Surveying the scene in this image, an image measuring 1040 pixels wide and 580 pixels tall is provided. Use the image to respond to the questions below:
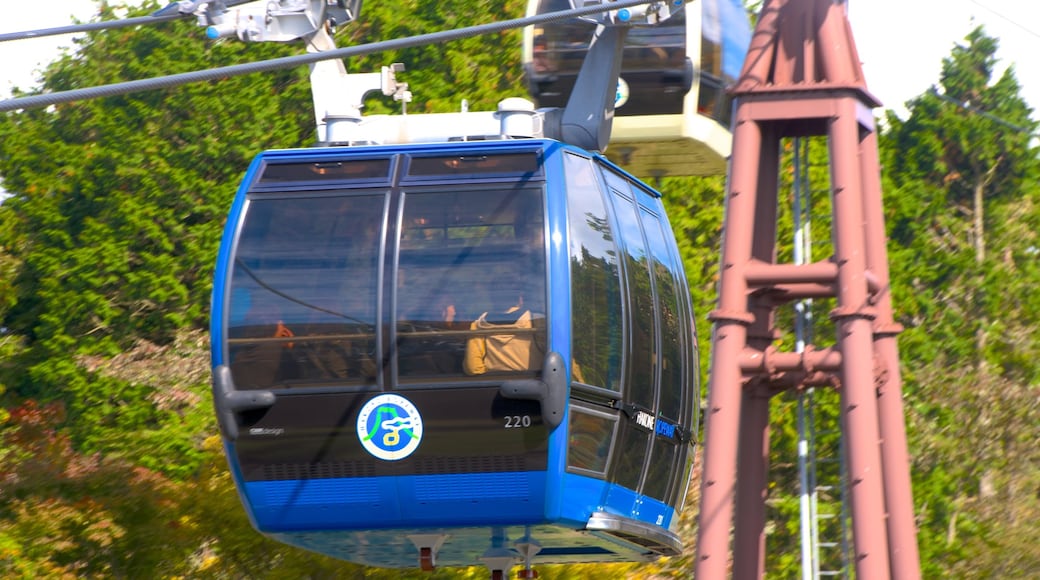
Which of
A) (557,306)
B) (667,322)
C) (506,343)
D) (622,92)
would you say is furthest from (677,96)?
(506,343)

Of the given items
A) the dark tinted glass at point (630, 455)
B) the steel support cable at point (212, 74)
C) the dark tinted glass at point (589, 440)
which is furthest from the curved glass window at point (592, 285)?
the steel support cable at point (212, 74)

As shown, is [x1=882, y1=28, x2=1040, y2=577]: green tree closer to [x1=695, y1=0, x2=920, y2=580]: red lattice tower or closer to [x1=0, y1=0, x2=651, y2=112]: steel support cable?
[x1=695, y1=0, x2=920, y2=580]: red lattice tower

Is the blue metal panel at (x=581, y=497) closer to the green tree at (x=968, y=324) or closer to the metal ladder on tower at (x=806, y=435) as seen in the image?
the metal ladder on tower at (x=806, y=435)

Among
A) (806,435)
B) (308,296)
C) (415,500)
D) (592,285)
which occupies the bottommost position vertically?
(415,500)

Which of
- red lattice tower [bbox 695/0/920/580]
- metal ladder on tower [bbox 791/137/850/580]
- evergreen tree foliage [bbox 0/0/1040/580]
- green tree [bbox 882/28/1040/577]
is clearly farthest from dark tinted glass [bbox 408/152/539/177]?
green tree [bbox 882/28/1040/577]

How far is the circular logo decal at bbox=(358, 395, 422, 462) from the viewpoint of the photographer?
35.5 ft

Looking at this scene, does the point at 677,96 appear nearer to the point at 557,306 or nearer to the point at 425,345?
the point at 557,306

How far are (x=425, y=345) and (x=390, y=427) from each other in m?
0.52

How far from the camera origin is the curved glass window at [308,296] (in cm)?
1085

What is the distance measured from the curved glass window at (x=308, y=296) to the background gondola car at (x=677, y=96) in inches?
201

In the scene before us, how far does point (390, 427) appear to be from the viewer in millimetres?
10828

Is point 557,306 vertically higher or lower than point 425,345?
higher

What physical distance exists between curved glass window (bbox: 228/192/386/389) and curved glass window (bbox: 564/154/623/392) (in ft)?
3.76

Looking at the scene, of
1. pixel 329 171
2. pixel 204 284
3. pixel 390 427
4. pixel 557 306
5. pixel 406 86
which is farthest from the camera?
pixel 204 284
